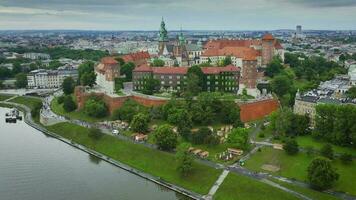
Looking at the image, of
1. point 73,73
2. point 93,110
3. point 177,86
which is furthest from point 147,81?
point 73,73

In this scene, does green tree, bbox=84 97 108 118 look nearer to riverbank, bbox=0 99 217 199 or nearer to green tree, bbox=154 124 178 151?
→ riverbank, bbox=0 99 217 199

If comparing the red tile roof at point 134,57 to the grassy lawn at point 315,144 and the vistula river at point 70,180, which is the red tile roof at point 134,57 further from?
the grassy lawn at point 315,144

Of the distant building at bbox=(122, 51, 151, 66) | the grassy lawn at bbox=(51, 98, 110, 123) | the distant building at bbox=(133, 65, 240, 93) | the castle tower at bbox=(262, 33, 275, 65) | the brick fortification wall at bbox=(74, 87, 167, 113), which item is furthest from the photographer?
the castle tower at bbox=(262, 33, 275, 65)

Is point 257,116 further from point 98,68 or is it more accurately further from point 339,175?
point 98,68

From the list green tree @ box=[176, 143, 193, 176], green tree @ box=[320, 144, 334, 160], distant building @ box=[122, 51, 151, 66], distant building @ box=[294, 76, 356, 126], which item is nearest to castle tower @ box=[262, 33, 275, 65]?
distant building @ box=[294, 76, 356, 126]

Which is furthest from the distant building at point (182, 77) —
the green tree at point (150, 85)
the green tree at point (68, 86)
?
the green tree at point (68, 86)

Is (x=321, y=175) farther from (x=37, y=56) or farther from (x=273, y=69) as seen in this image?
(x=37, y=56)
